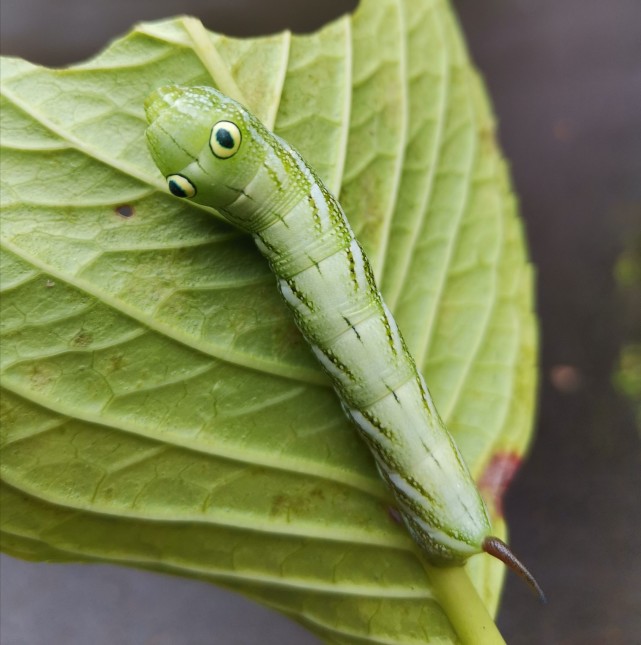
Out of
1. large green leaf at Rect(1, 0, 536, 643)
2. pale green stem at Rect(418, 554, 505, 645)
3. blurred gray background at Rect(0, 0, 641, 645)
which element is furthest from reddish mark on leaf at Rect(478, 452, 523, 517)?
blurred gray background at Rect(0, 0, 641, 645)

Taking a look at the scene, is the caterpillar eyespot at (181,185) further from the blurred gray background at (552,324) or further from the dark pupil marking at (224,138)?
the blurred gray background at (552,324)

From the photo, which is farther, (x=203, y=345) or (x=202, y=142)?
(x=203, y=345)

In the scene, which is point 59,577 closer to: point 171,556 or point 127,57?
point 171,556

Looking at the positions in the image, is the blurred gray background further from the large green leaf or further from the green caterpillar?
the green caterpillar

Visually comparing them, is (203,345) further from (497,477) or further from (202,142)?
(497,477)

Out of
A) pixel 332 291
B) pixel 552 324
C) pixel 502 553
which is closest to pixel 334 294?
pixel 332 291

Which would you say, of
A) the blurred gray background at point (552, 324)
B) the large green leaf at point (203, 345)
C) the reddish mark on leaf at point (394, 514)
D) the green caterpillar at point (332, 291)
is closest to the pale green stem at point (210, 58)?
the large green leaf at point (203, 345)

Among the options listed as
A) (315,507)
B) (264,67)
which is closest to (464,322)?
(315,507)

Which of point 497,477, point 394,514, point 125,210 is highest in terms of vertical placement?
point 125,210
